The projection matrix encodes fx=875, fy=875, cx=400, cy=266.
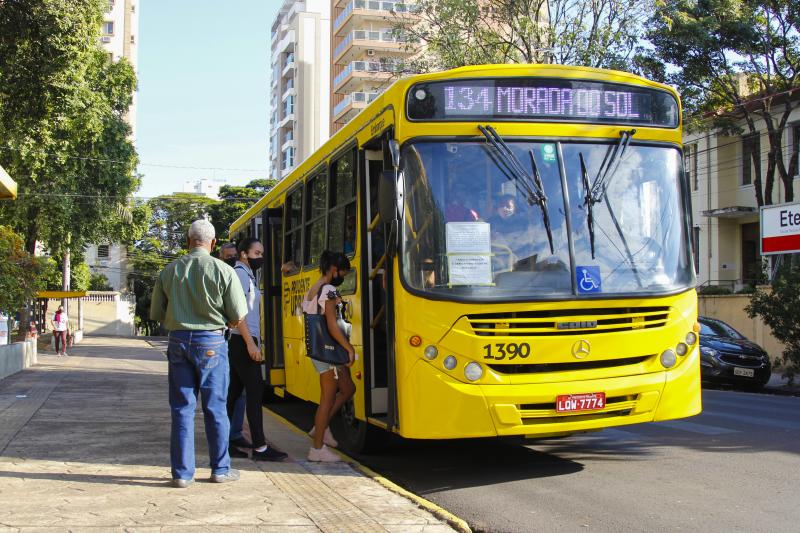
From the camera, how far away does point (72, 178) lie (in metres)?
32.2

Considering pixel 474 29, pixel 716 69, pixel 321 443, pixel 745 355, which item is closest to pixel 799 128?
pixel 716 69

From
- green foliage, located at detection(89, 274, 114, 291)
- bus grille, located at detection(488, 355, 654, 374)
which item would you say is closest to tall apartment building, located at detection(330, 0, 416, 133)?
green foliage, located at detection(89, 274, 114, 291)

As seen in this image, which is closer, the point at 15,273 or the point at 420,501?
the point at 420,501

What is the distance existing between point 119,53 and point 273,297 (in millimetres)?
68023

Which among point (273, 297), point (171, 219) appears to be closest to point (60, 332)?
point (273, 297)

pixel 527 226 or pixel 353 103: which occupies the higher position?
pixel 353 103

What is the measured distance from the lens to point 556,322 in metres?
6.71

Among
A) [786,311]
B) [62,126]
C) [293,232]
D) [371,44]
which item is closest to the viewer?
[293,232]

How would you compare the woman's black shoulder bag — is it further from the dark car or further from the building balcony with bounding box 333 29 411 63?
the building balcony with bounding box 333 29 411 63

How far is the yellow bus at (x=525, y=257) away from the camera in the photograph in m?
6.63

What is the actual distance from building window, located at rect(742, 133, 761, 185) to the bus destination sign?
1023 inches

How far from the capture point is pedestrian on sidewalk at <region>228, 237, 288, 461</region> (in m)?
7.57

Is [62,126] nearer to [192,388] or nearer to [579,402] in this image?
[192,388]

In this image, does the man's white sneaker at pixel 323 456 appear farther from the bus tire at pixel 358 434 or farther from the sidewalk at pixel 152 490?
the bus tire at pixel 358 434
